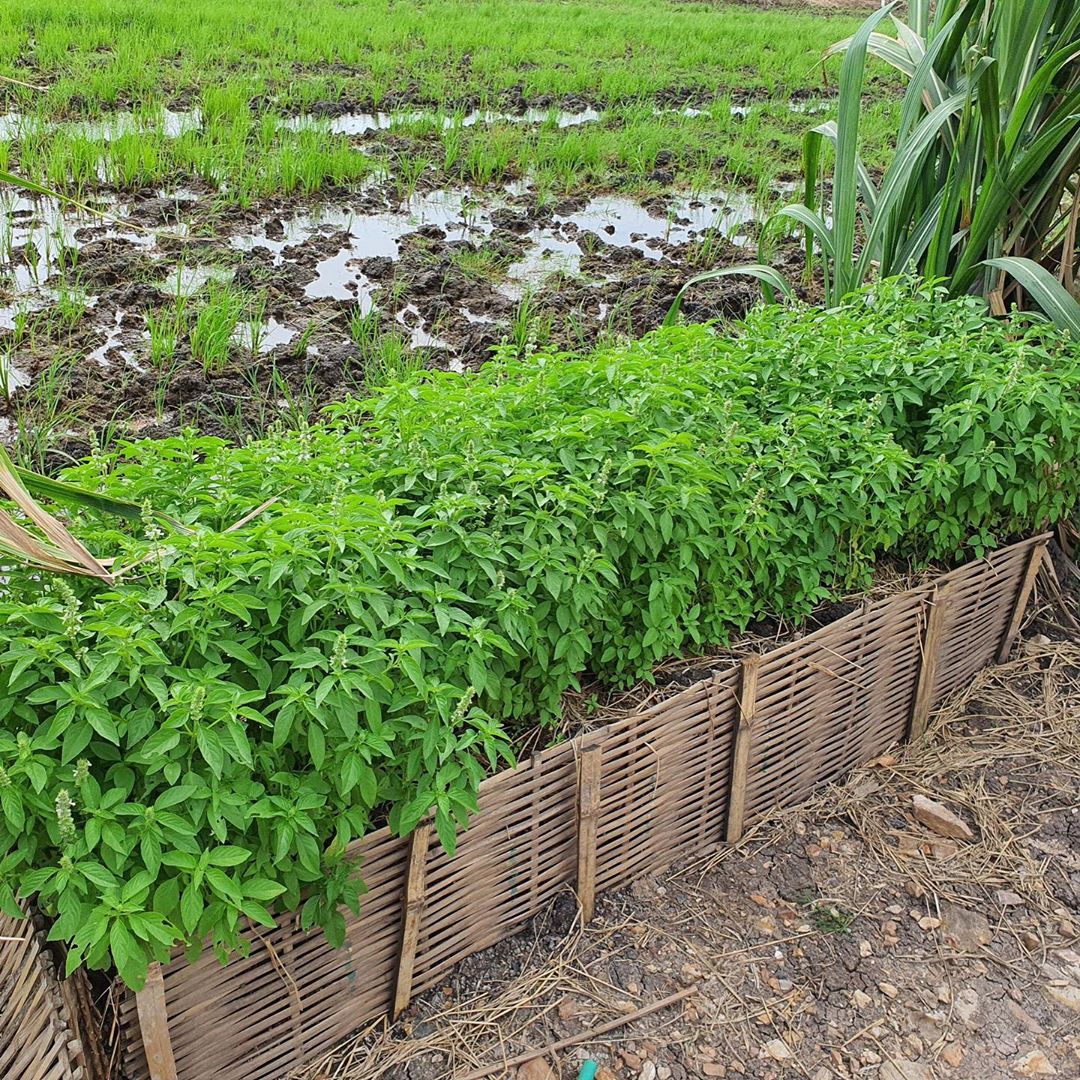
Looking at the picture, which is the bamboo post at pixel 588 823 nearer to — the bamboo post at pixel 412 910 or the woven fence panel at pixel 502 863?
the woven fence panel at pixel 502 863

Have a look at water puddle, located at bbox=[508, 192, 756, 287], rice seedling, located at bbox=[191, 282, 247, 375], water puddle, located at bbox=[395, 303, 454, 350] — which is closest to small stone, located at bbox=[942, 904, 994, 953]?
water puddle, located at bbox=[395, 303, 454, 350]

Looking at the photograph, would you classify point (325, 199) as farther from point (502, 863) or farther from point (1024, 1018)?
point (1024, 1018)

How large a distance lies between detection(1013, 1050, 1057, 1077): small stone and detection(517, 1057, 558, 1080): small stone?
95 centimetres

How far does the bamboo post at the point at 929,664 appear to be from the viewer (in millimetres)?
2840

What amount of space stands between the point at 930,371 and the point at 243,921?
216cm

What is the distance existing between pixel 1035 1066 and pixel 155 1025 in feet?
5.60

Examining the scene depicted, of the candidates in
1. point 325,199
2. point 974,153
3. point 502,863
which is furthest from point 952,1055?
point 325,199

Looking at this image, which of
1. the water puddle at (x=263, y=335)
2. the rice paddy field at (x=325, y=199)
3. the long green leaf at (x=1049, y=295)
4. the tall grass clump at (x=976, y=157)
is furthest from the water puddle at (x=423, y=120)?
the long green leaf at (x=1049, y=295)

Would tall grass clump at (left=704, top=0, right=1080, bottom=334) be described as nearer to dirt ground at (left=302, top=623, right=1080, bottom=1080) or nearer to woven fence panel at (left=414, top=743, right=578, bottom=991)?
dirt ground at (left=302, top=623, right=1080, bottom=1080)

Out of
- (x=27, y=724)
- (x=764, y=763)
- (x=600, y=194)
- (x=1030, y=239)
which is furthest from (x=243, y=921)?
(x=600, y=194)

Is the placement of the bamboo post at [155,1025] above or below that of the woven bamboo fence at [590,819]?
above

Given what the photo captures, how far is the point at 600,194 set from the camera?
6652 mm

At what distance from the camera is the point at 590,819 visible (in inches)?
88.2

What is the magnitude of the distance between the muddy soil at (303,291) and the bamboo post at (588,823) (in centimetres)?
156
